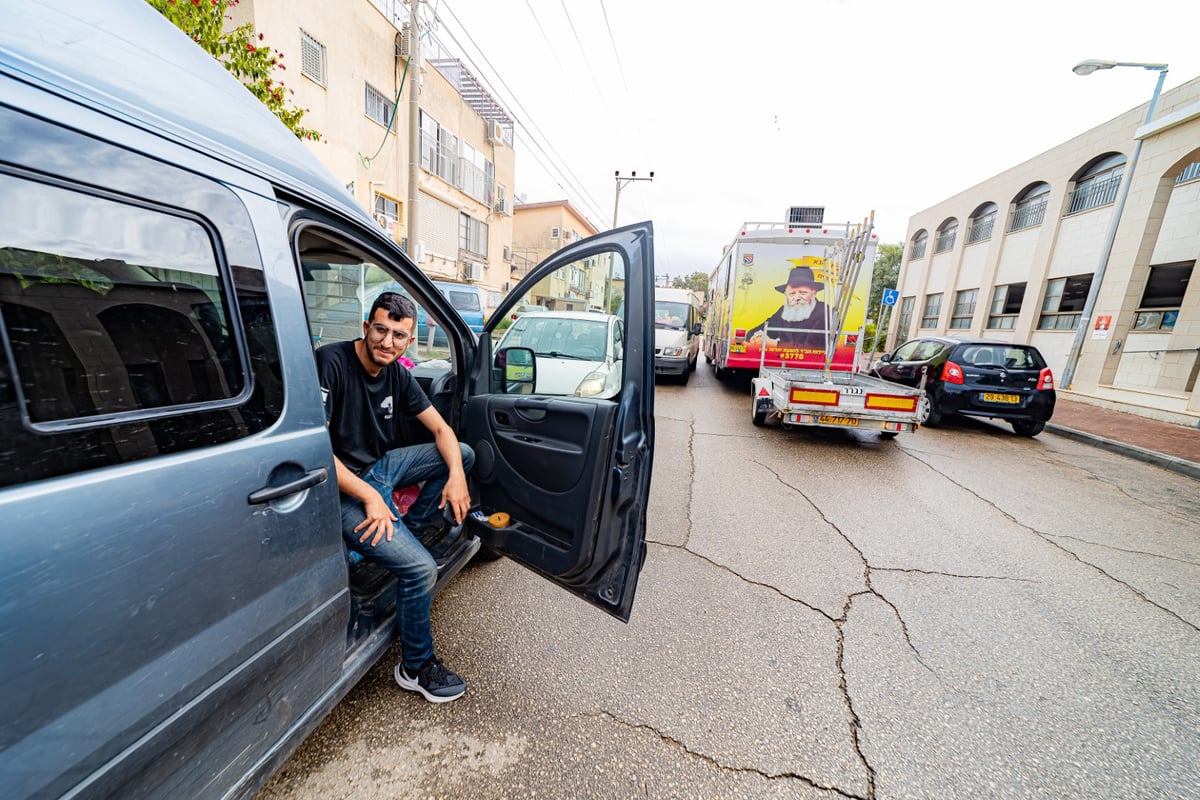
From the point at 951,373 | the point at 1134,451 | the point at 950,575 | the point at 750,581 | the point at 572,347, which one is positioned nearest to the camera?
the point at 750,581

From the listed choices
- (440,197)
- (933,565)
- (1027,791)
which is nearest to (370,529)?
(1027,791)

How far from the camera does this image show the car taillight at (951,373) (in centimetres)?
701

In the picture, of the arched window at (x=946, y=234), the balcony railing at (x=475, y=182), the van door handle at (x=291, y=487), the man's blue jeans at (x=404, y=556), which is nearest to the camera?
the van door handle at (x=291, y=487)

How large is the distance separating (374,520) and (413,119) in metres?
9.51

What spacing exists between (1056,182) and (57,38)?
70.5 feet

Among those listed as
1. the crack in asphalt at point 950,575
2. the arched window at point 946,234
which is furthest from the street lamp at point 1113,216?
the crack in asphalt at point 950,575

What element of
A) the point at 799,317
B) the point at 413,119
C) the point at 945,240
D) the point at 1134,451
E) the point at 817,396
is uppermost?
the point at 945,240

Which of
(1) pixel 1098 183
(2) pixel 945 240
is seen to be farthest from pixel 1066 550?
(2) pixel 945 240

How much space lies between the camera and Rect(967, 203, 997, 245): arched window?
17.4 meters

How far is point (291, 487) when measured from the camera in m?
1.26

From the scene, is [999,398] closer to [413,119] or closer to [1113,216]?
[1113,216]

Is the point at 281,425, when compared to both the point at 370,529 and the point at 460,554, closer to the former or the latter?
the point at 370,529

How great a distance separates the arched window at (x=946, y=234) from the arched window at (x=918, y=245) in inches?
30.3

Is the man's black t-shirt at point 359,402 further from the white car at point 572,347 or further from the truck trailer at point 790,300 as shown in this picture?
the truck trailer at point 790,300
